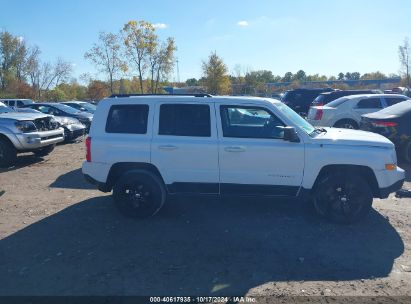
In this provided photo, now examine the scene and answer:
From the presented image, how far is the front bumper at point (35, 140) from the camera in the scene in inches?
385

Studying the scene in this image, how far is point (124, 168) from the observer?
5844mm

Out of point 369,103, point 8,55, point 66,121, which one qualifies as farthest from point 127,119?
point 8,55

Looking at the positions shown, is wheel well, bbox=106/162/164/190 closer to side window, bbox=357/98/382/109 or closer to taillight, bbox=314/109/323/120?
taillight, bbox=314/109/323/120

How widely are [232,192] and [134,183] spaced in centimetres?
148

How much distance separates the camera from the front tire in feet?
17.6

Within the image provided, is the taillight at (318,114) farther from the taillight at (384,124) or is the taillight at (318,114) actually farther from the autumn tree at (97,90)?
the autumn tree at (97,90)

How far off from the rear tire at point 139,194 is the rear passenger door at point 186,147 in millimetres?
194

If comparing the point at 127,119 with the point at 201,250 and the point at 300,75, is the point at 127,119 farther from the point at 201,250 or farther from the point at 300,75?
the point at 300,75

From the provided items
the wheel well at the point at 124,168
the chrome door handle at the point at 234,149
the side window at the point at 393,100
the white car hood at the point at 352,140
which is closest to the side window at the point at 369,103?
the side window at the point at 393,100

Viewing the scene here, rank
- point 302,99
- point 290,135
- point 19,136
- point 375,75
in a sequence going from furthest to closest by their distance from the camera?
1. point 375,75
2. point 302,99
3. point 19,136
4. point 290,135

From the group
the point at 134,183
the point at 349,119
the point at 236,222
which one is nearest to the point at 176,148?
the point at 134,183

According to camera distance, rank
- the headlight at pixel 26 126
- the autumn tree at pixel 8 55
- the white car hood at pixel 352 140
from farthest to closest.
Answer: the autumn tree at pixel 8 55
the headlight at pixel 26 126
the white car hood at pixel 352 140

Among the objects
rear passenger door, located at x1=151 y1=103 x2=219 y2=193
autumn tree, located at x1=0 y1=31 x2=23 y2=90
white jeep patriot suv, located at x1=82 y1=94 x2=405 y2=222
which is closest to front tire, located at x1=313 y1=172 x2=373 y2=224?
white jeep patriot suv, located at x1=82 y1=94 x2=405 y2=222

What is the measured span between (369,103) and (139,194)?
938 cm
